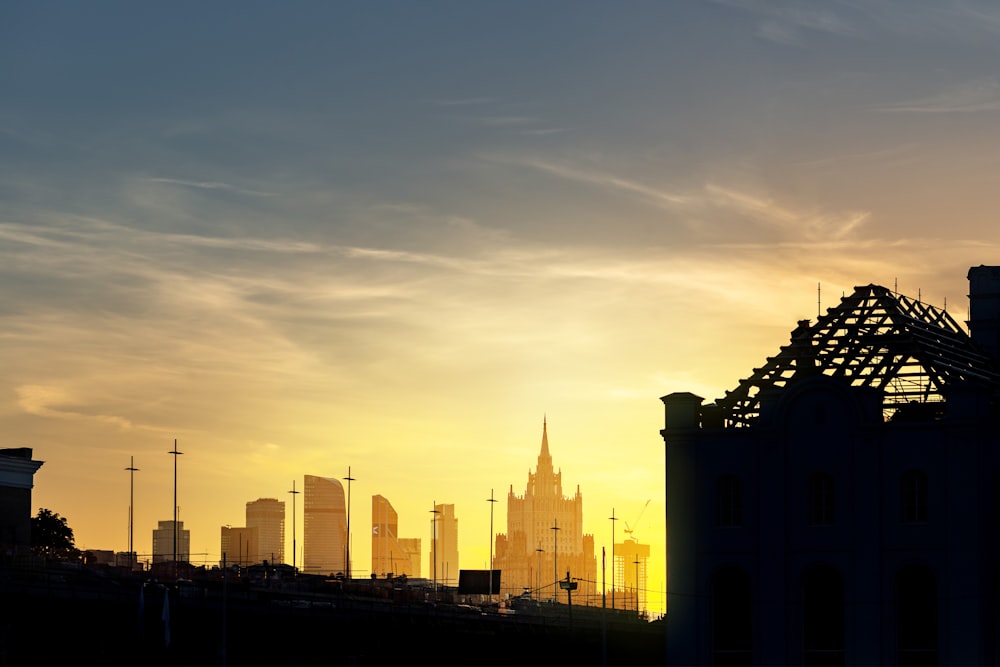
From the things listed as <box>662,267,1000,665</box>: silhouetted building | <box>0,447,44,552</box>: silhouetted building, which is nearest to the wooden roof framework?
<box>662,267,1000,665</box>: silhouetted building

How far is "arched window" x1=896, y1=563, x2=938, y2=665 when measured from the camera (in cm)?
10506

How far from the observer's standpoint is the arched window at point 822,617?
107188 mm

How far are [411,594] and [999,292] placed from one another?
71616 millimetres

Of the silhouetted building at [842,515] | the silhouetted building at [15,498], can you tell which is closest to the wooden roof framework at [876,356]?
the silhouetted building at [842,515]

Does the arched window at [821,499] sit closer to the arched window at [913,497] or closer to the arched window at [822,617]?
the arched window at [822,617]

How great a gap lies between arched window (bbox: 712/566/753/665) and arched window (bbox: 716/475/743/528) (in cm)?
279

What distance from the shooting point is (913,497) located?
→ 351 ft

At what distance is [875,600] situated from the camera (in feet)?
348

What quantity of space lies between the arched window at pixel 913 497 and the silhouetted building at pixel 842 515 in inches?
3.1

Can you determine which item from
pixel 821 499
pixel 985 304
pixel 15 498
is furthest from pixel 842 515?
pixel 15 498

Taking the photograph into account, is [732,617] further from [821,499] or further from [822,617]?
[821,499]

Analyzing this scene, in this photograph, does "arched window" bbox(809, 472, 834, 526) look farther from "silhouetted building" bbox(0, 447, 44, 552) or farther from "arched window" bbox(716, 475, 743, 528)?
"silhouetted building" bbox(0, 447, 44, 552)

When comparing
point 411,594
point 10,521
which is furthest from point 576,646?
point 10,521

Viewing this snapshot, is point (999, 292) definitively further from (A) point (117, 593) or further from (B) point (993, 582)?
(A) point (117, 593)
